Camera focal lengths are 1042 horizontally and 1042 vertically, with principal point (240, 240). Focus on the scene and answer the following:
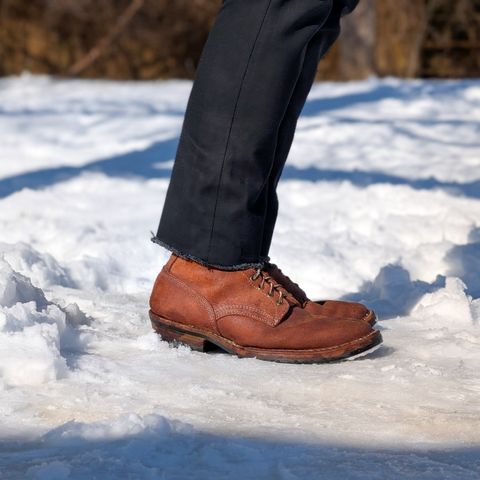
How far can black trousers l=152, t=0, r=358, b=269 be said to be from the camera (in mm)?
1766

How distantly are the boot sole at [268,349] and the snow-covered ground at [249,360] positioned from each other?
21 millimetres

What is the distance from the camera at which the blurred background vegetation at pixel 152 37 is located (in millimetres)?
10336

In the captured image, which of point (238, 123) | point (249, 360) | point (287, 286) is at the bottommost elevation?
point (249, 360)

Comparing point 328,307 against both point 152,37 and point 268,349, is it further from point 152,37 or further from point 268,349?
point 152,37

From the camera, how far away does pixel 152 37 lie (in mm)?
10781

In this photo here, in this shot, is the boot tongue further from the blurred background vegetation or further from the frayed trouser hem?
the blurred background vegetation

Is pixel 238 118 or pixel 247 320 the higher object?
pixel 238 118

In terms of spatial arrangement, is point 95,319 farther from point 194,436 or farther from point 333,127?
point 333,127

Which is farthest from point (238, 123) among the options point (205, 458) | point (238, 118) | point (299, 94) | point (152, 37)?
point (152, 37)

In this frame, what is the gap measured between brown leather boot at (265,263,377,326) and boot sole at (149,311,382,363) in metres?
0.07

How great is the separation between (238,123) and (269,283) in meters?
0.29

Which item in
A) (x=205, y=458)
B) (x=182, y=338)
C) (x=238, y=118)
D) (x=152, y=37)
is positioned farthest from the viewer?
(x=152, y=37)

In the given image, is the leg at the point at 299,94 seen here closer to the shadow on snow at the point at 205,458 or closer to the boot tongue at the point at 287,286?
the boot tongue at the point at 287,286

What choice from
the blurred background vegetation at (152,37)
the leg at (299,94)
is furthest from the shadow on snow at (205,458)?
the blurred background vegetation at (152,37)
